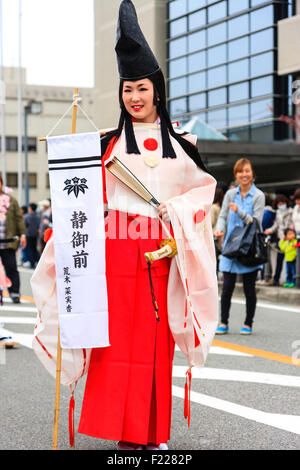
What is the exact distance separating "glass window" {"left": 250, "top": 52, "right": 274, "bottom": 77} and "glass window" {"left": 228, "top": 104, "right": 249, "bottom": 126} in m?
1.25

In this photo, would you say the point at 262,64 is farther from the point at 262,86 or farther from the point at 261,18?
the point at 261,18

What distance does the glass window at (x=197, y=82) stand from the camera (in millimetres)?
26062

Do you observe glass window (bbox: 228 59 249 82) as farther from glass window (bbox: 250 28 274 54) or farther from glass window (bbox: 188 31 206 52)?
glass window (bbox: 188 31 206 52)

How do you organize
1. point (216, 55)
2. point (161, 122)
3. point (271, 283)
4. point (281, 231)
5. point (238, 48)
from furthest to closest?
point (216, 55) → point (238, 48) → point (271, 283) → point (281, 231) → point (161, 122)

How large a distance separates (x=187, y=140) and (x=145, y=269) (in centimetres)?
67

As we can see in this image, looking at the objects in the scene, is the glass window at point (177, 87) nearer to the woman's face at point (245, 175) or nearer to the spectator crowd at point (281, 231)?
the spectator crowd at point (281, 231)

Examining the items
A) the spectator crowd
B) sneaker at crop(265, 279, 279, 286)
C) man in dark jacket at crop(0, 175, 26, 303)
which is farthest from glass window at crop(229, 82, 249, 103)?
man in dark jacket at crop(0, 175, 26, 303)

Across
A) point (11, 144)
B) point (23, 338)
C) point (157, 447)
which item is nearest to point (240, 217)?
point (23, 338)

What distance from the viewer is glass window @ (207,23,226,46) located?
24484mm

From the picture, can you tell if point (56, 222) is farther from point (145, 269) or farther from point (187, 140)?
point (187, 140)

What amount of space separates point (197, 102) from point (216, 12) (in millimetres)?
3385

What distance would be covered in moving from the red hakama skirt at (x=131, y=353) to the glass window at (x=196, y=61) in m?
23.5

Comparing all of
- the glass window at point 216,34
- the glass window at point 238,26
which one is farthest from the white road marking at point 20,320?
the glass window at point 216,34

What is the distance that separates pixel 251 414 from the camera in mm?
4184
